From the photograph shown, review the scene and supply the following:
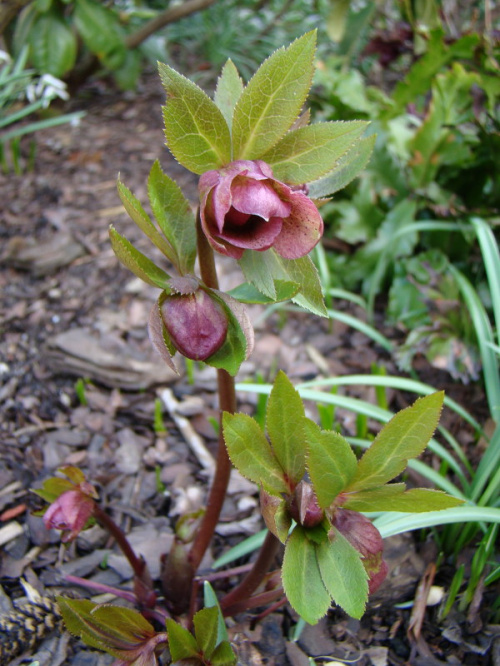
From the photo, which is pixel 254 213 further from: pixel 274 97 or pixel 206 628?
pixel 206 628

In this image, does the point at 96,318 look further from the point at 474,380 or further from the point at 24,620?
the point at 474,380

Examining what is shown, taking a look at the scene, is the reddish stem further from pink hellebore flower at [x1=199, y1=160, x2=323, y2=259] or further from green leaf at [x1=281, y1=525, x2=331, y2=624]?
pink hellebore flower at [x1=199, y1=160, x2=323, y2=259]

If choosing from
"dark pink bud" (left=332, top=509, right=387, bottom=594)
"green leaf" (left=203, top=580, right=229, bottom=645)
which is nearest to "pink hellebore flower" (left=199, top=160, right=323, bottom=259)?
"dark pink bud" (left=332, top=509, right=387, bottom=594)

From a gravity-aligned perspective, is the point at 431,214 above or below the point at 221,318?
below

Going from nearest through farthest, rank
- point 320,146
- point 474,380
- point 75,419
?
point 320,146 → point 75,419 → point 474,380

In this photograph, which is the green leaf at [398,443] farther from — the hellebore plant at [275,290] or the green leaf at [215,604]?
the green leaf at [215,604]

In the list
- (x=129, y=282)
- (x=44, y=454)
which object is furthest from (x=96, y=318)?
(x=44, y=454)

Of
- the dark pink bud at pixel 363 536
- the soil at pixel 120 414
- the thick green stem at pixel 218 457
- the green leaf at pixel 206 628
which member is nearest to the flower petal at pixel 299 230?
the thick green stem at pixel 218 457

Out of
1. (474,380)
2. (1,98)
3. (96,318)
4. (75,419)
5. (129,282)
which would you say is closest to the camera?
(75,419)
